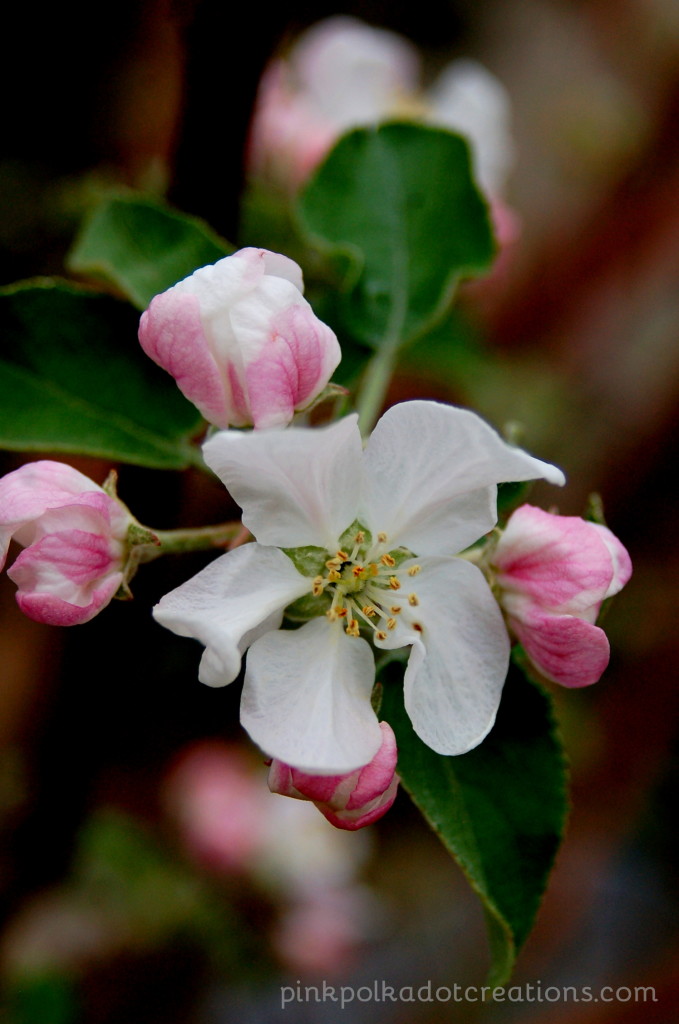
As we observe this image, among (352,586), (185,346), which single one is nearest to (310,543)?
(352,586)

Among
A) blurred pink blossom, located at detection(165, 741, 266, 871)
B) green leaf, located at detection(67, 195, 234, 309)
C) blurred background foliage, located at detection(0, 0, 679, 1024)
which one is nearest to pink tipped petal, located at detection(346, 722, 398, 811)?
green leaf, located at detection(67, 195, 234, 309)

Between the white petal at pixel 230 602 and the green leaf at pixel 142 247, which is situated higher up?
the green leaf at pixel 142 247

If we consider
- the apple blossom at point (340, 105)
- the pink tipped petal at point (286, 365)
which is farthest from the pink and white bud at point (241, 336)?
the apple blossom at point (340, 105)

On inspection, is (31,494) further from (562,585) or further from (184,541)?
(562,585)

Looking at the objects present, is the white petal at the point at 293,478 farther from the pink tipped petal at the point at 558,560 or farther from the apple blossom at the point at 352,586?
the pink tipped petal at the point at 558,560

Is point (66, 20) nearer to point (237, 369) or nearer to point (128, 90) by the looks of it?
point (128, 90)

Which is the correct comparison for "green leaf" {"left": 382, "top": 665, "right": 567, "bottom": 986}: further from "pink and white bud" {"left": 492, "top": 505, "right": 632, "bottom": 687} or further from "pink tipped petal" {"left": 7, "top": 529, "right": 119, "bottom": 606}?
"pink tipped petal" {"left": 7, "top": 529, "right": 119, "bottom": 606}

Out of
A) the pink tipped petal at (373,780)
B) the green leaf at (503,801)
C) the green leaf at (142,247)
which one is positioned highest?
the green leaf at (142,247)

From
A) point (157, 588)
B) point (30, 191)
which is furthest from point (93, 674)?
point (30, 191)
